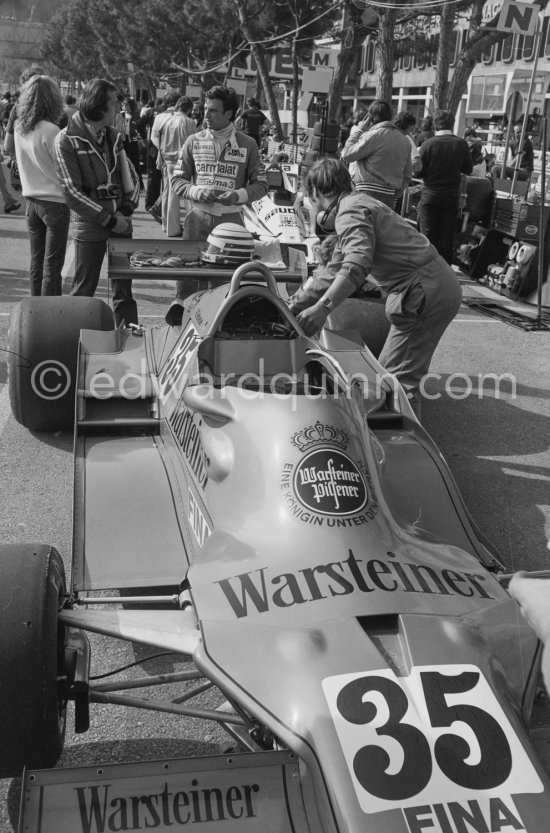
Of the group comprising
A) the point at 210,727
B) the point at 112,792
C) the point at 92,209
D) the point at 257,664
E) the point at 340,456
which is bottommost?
the point at 210,727

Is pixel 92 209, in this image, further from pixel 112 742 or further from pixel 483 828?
pixel 483 828

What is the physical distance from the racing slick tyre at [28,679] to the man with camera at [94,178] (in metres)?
4.04

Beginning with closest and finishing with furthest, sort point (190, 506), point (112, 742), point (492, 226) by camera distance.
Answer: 1. point (112, 742)
2. point (190, 506)
3. point (492, 226)

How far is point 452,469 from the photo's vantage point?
5.21 meters

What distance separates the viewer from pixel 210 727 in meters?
2.96

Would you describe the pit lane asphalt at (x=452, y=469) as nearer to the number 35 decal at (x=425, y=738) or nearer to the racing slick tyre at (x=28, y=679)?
the racing slick tyre at (x=28, y=679)

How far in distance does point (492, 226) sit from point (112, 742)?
9.07m

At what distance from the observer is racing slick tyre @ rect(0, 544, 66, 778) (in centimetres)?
233

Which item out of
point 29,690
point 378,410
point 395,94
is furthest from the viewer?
point 395,94

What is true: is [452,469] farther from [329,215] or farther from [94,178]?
[94,178]

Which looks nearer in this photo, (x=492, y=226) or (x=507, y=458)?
(x=507, y=458)

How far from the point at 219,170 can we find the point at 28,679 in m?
5.29

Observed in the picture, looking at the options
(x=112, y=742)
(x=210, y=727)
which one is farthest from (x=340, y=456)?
(x=112, y=742)

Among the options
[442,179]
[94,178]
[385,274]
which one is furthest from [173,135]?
[385,274]
